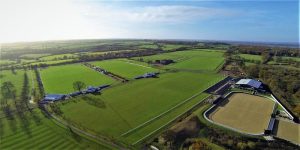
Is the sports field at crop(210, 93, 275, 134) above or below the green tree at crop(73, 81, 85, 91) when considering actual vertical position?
below

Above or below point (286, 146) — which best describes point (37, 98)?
above

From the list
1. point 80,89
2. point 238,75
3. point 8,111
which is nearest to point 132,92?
point 80,89

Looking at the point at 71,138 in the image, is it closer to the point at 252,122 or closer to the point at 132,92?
the point at 132,92

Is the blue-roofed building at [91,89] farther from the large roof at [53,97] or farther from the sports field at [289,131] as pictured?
the sports field at [289,131]

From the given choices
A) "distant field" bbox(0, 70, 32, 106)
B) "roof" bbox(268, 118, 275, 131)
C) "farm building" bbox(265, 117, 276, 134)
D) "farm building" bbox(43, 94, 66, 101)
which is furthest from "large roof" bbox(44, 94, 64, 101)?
"roof" bbox(268, 118, 275, 131)

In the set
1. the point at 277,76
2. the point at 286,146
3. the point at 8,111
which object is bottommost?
the point at 286,146

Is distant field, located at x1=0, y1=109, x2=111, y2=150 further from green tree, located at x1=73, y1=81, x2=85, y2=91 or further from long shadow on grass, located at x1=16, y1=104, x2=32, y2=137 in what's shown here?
green tree, located at x1=73, y1=81, x2=85, y2=91

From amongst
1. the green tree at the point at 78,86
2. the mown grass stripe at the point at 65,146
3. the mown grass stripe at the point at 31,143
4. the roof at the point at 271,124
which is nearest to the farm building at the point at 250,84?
the roof at the point at 271,124
